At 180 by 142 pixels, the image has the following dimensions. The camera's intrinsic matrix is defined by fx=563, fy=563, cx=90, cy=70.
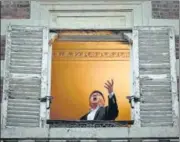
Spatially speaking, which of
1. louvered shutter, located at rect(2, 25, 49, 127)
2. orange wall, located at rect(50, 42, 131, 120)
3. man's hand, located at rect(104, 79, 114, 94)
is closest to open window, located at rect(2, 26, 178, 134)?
louvered shutter, located at rect(2, 25, 49, 127)

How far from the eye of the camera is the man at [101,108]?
27.1ft

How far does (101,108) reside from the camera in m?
8.48

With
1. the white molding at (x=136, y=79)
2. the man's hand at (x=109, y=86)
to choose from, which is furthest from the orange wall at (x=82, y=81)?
the white molding at (x=136, y=79)

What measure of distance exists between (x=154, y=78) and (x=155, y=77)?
0.9 inches

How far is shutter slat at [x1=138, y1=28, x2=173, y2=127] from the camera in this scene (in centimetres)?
791

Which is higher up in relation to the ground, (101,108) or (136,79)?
(136,79)

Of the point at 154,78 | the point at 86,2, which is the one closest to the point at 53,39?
the point at 86,2

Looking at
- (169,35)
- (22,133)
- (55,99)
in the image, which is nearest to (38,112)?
(22,133)

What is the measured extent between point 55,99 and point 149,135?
1.86m

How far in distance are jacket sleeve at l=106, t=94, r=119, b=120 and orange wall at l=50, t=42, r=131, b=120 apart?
86mm

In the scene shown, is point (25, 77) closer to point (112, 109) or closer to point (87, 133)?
point (87, 133)

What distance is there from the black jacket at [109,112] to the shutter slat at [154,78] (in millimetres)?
547

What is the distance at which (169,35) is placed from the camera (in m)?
8.26

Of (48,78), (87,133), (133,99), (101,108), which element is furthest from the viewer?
(101,108)
